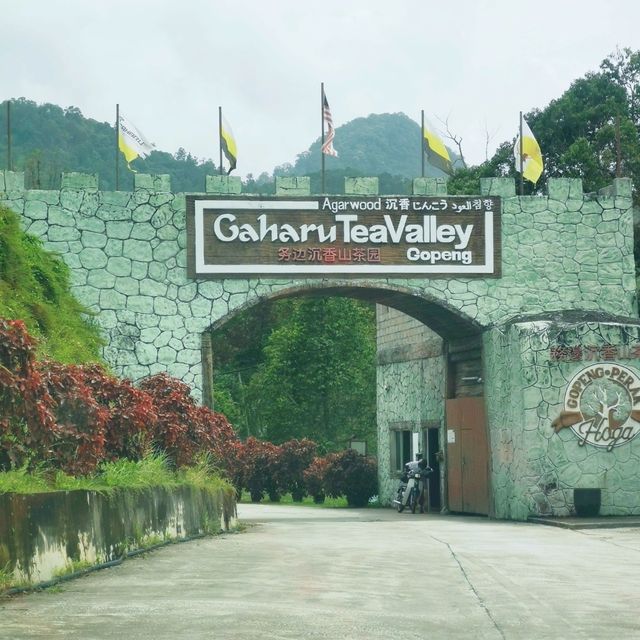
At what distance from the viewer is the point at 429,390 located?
104 feet

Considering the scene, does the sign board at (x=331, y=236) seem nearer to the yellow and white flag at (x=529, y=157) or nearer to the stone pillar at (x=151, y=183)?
the stone pillar at (x=151, y=183)

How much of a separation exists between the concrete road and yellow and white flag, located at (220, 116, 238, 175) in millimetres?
10481

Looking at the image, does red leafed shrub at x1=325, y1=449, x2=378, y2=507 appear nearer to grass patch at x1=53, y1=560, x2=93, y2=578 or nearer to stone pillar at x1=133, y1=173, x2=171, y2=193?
stone pillar at x1=133, y1=173, x2=171, y2=193

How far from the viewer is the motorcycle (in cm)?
3056

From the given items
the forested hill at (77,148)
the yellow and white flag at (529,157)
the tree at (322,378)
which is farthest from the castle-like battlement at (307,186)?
the forested hill at (77,148)

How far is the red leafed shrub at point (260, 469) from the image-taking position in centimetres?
4141

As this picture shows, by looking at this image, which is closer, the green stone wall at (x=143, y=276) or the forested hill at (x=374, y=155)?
the green stone wall at (x=143, y=276)

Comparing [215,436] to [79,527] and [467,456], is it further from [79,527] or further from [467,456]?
[467,456]

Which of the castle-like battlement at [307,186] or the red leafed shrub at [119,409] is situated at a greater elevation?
the castle-like battlement at [307,186]

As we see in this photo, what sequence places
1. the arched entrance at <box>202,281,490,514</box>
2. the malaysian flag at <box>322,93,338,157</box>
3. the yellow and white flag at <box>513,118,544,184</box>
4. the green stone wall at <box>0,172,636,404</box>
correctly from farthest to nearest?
the yellow and white flag at <box>513,118,544,184</box>
the malaysian flag at <box>322,93,338,157</box>
the arched entrance at <box>202,281,490,514</box>
the green stone wall at <box>0,172,636,404</box>

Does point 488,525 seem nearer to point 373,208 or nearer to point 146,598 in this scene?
point 373,208

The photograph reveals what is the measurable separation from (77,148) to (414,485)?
7730cm

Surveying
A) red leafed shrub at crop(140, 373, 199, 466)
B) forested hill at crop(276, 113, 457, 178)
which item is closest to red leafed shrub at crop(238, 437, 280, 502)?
red leafed shrub at crop(140, 373, 199, 466)

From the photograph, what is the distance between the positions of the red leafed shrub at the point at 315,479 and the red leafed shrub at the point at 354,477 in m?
1.34
